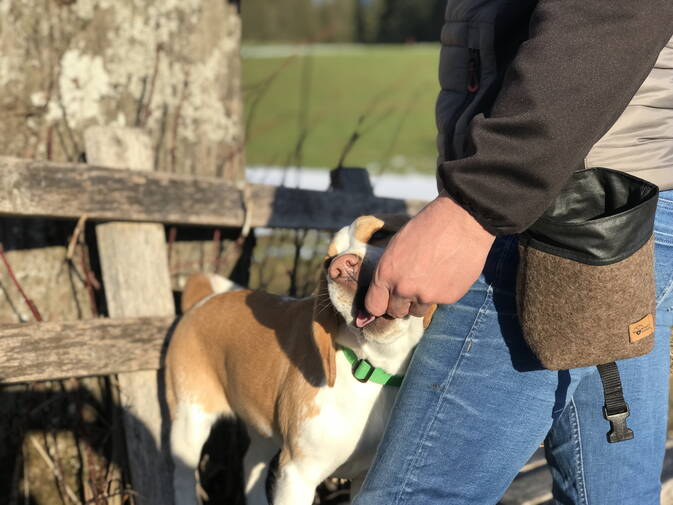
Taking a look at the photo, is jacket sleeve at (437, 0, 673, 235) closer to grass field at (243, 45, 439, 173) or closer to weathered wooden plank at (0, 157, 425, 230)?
weathered wooden plank at (0, 157, 425, 230)

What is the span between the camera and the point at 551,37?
1.32m

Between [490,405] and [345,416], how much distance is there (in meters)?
0.75

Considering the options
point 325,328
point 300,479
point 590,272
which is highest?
point 590,272

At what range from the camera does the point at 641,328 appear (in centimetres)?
153

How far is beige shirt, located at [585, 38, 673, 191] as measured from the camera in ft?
4.76

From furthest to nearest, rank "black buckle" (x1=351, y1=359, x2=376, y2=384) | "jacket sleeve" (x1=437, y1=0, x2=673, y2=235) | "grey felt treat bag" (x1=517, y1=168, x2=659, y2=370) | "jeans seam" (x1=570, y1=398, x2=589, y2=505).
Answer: "black buckle" (x1=351, y1=359, x2=376, y2=384), "jeans seam" (x1=570, y1=398, x2=589, y2=505), "grey felt treat bag" (x1=517, y1=168, x2=659, y2=370), "jacket sleeve" (x1=437, y1=0, x2=673, y2=235)

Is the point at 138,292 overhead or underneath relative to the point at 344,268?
underneath

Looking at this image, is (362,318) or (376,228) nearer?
(362,318)

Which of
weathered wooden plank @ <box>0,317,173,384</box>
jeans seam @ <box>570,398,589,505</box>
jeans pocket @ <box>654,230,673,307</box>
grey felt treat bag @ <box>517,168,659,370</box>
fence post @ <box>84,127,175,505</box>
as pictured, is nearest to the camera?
grey felt treat bag @ <box>517,168,659,370</box>

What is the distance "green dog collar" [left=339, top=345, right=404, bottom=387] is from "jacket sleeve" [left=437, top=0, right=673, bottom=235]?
98cm

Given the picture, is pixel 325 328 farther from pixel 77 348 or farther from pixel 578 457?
pixel 77 348

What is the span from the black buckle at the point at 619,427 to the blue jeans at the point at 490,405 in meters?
0.04

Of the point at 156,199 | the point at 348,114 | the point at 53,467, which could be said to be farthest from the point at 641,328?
the point at 348,114

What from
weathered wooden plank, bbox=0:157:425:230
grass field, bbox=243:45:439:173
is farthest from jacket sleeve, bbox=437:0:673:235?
grass field, bbox=243:45:439:173
